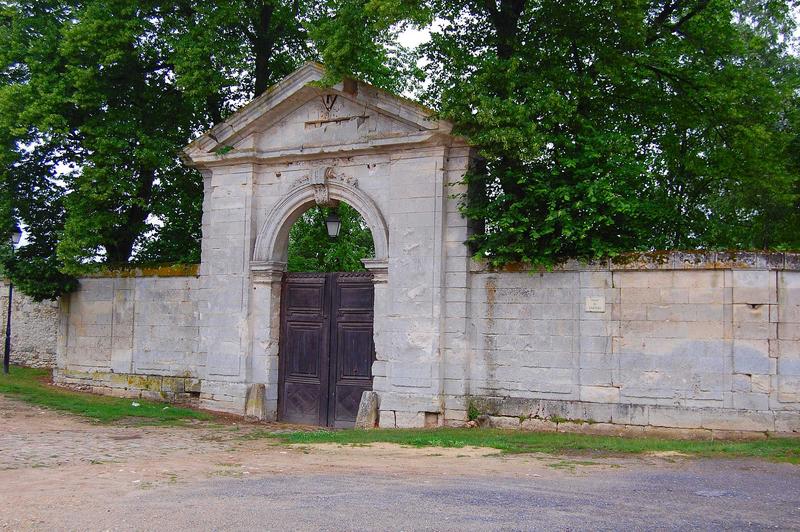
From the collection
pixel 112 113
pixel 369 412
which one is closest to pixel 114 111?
pixel 112 113

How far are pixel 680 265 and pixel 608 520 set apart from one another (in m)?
5.42

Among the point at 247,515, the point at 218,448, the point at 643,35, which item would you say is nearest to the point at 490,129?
the point at 643,35

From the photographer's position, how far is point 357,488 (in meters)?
7.06

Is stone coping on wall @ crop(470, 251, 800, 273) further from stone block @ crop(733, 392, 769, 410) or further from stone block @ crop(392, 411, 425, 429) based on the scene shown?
stone block @ crop(392, 411, 425, 429)

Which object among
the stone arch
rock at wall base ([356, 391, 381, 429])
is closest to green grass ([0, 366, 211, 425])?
rock at wall base ([356, 391, 381, 429])

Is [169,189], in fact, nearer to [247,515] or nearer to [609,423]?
[609,423]

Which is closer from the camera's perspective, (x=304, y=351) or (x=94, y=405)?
(x=304, y=351)

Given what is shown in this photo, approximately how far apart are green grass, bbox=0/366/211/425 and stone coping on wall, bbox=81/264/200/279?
2384 millimetres

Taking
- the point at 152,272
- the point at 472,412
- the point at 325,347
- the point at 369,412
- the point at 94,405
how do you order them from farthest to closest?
1. the point at 152,272
2. the point at 94,405
3. the point at 325,347
4. the point at 369,412
5. the point at 472,412

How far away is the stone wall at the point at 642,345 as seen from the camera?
392 inches

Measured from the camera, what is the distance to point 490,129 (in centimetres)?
1081

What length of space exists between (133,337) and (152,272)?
1.35 m

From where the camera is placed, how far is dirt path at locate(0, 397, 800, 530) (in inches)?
231

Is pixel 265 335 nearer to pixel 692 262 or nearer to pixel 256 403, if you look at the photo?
pixel 256 403
